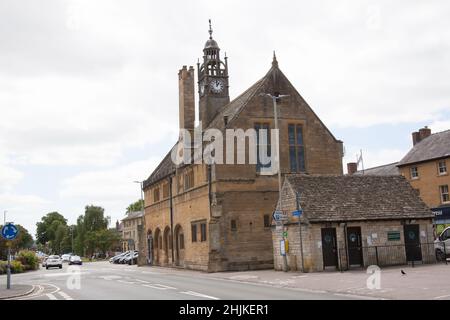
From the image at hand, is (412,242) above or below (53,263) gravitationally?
above

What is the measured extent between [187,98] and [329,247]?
2305 centimetres

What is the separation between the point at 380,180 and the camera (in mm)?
33344

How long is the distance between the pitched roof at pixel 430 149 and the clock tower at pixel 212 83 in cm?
2122

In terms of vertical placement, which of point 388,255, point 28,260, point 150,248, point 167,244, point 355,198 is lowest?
point 388,255

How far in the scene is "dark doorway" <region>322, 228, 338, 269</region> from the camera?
1123 inches

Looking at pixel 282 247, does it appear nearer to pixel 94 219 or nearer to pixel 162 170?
pixel 162 170

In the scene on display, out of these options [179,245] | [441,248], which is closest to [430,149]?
[441,248]

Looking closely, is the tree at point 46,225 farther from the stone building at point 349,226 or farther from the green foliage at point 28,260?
the stone building at point 349,226

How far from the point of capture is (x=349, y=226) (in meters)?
29.2

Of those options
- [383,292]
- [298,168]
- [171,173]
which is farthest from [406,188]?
[171,173]

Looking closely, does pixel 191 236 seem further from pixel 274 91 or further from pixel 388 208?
pixel 388 208

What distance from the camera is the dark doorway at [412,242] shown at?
98.3 feet

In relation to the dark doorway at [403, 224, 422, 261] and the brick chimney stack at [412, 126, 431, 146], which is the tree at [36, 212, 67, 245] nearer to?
the brick chimney stack at [412, 126, 431, 146]

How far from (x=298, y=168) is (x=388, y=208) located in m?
8.77
